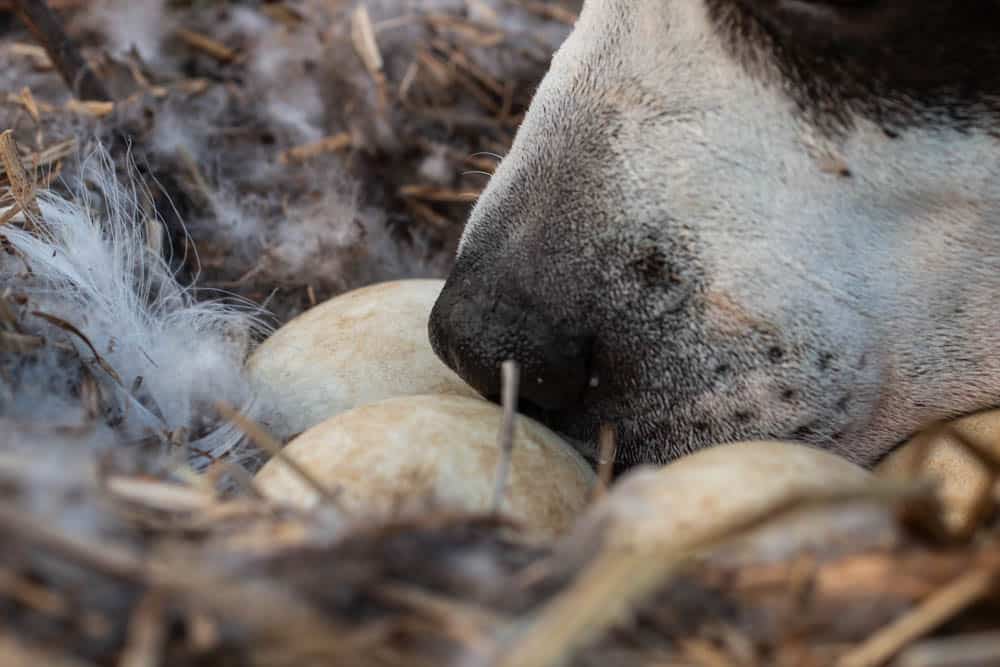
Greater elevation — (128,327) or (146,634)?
(146,634)

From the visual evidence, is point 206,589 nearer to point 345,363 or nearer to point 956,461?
point 345,363

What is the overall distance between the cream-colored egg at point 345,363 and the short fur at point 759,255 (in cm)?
6

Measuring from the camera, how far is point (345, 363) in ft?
3.83

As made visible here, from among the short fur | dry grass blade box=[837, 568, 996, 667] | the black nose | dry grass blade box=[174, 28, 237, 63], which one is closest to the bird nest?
dry grass blade box=[837, 568, 996, 667]

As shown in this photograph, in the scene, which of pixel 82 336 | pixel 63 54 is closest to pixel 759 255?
pixel 82 336

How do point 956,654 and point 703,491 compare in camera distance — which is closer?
point 956,654

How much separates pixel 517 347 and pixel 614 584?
52 centimetres

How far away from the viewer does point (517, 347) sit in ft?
3.59

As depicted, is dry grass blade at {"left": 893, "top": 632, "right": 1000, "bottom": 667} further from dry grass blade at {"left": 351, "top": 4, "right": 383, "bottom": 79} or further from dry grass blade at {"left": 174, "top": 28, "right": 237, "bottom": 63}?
dry grass blade at {"left": 174, "top": 28, "right": 237, "bottom": 63}

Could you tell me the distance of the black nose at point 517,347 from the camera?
1096mm

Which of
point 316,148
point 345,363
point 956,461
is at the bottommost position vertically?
point 316,148

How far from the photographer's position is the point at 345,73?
6.40 ft

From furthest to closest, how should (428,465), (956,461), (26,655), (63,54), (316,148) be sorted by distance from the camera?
(316,148), (63,54), (956,461), (428,465), (26,655)

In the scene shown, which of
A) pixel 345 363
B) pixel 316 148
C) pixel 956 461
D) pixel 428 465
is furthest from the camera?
pixel 316 148
